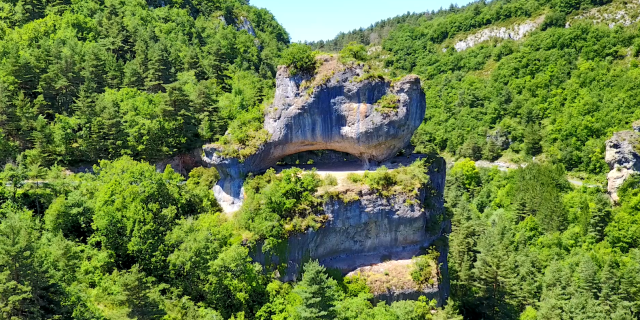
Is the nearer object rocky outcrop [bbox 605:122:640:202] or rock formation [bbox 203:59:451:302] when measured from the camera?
rock formation [bbox 203:59:451:302]

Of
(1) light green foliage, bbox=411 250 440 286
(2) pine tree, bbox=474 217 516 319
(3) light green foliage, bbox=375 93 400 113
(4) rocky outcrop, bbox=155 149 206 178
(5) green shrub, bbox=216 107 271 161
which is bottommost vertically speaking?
(2) pine tree, bbox=474 217 516 319

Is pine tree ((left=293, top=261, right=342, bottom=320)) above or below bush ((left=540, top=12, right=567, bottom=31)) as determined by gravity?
below

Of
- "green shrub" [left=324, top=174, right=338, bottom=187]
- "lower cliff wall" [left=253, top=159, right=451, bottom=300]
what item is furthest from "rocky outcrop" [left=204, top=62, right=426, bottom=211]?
"lower cliff wall" [left=253, top=159, right=451, bottom=300]

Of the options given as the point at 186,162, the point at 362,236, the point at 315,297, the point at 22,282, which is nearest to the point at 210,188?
the point at 186,162

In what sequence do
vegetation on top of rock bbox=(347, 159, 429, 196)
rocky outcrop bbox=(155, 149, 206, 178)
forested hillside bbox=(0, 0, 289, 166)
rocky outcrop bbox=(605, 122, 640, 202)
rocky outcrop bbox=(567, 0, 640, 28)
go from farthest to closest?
rocky outcrop bbox=(567, 0, 640, 28), rocky outcrop bbox=(605, 122, 640, 202), rocky outcrop bbox=(155, 149, 206, 178), forested hillside bbox=(0, 0, 289, 166), vegetation on top of rock bbox=(347, 159, 429, 196)

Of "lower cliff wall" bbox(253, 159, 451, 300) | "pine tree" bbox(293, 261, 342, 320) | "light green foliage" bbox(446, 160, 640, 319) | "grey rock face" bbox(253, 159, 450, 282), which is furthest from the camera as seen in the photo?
"light green foliage" bbox(446, 160, 640, 319)

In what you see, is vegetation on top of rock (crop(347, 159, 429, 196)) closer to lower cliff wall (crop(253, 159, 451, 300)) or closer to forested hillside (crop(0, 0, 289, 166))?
lower cliff wall (crop(253, 159, 451, 300))

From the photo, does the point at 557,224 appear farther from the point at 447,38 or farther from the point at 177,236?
the point at 447,38
